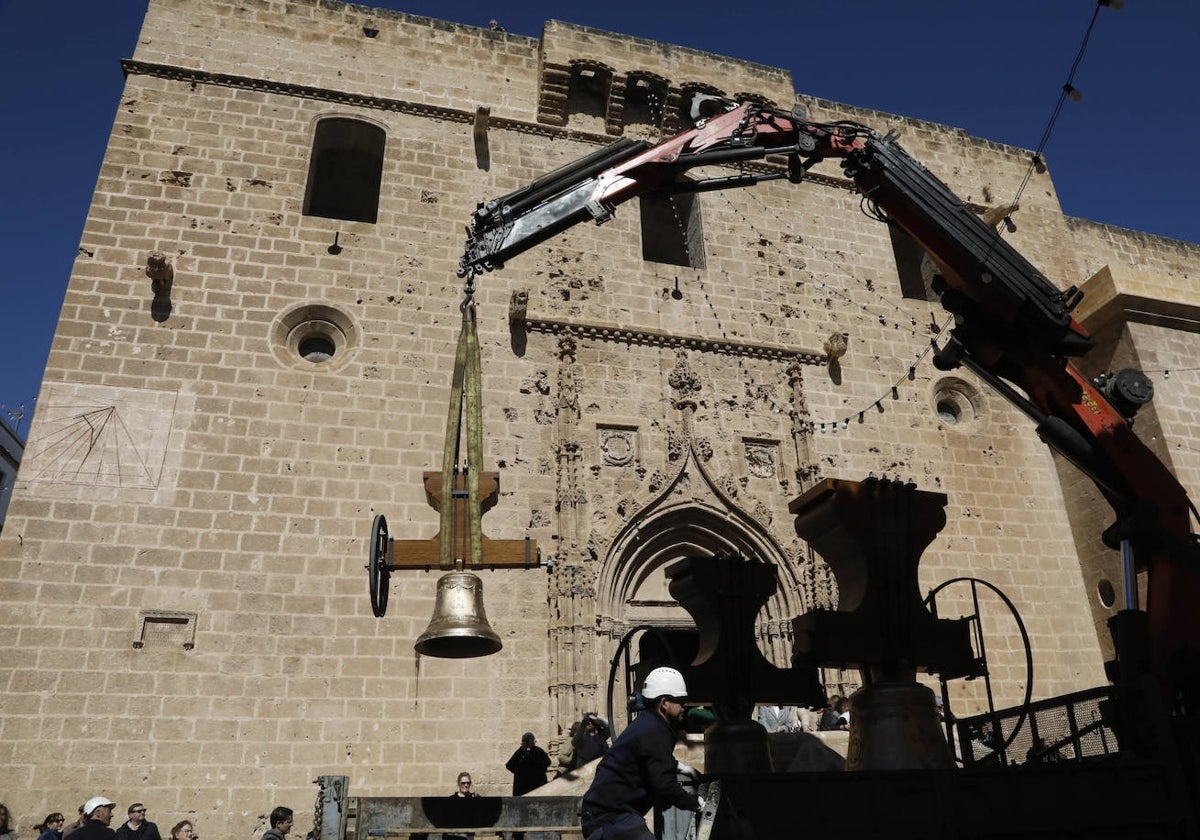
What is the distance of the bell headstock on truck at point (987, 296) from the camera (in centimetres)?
658

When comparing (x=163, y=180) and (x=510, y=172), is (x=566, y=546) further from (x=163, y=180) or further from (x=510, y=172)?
(x=163, y=180)

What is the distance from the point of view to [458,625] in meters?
5.03

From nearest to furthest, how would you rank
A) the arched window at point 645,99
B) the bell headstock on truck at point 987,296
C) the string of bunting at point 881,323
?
the bell headstock on truck at point 987,296 → the string of bunting at point 881,323 → the arched window at point 645,99

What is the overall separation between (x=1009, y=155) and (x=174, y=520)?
15.0m

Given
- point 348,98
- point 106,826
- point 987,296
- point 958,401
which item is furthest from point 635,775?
point 348,98

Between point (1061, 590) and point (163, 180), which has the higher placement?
point (163, 180)

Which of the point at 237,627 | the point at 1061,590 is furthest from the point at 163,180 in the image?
the point at 1061,590

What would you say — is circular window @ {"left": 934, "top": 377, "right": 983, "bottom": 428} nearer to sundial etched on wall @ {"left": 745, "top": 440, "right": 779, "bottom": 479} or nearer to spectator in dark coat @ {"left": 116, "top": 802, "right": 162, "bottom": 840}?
sundial etched on wall @ {"left": 745, "top": 440, "right": 779, "bottom": 479}

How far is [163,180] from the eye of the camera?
11.5 m

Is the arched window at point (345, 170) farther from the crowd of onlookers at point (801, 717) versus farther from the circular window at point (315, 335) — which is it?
the crowd of onlookers at point (801, 717)

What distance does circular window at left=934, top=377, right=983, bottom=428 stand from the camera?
44.3 ft

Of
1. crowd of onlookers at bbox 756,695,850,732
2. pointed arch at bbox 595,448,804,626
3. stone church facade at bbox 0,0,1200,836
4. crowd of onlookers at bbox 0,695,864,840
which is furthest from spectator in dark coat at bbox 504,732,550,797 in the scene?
pointed arch at bbox 595,448,804,626

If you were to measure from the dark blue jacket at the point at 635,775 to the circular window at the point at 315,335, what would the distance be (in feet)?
26.3

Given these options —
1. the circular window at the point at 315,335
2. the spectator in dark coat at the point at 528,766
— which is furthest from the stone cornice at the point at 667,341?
the spectator in dark coat at the point at 528,766
